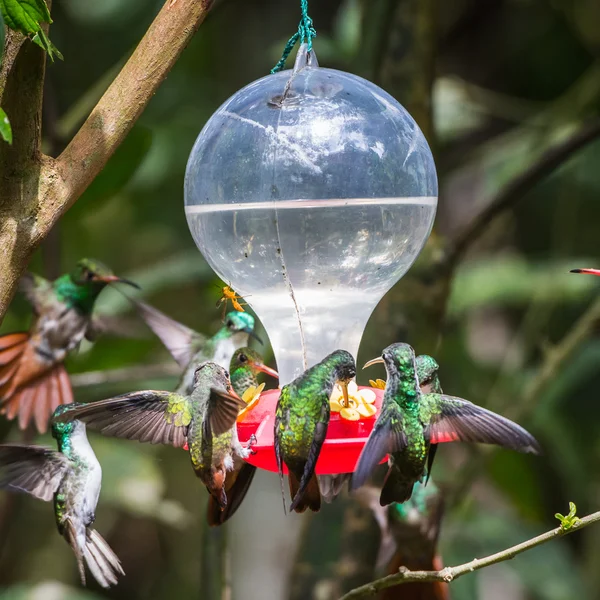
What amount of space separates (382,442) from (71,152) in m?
0.88

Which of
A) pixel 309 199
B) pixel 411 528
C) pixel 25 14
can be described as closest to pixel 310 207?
pixel 309 199

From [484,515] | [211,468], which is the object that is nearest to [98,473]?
[211,468]

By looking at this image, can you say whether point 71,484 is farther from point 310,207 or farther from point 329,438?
point 310,207

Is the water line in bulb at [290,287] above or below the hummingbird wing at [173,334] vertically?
above

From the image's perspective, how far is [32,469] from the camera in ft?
8.64

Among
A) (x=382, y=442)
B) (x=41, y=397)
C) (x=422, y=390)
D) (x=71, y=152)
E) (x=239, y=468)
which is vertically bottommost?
(x=41, y=397)

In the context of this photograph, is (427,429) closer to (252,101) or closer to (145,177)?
(252,101)

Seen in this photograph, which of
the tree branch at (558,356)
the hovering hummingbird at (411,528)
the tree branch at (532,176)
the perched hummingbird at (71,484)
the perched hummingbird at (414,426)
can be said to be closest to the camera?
the perched hummingbird at (414,426)

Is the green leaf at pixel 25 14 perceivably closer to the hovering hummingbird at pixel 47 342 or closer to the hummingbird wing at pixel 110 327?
the hovering hummingbird at pixel 47 342

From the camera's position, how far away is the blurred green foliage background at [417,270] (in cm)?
380

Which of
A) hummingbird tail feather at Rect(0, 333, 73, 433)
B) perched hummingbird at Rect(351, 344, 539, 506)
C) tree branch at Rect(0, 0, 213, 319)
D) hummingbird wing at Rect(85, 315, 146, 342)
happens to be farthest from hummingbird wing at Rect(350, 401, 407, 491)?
hummingbird wing at Rect(85, 315, 146, 342)

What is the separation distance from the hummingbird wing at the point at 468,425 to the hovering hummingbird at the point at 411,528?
126cm

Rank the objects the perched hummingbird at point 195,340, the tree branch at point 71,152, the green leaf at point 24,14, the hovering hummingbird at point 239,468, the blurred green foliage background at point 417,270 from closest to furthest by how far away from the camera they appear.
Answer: the green leaf at point 24,14 < the tree branch at point 71,152 < the hovering hummingbird at point 239,468 < the perched hummingbird at point 195,340 < the blurred green foliage background at point 417,270

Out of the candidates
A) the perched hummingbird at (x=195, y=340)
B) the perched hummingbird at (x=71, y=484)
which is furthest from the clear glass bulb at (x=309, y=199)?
the perched hummingbird at (x=71, y=484)
